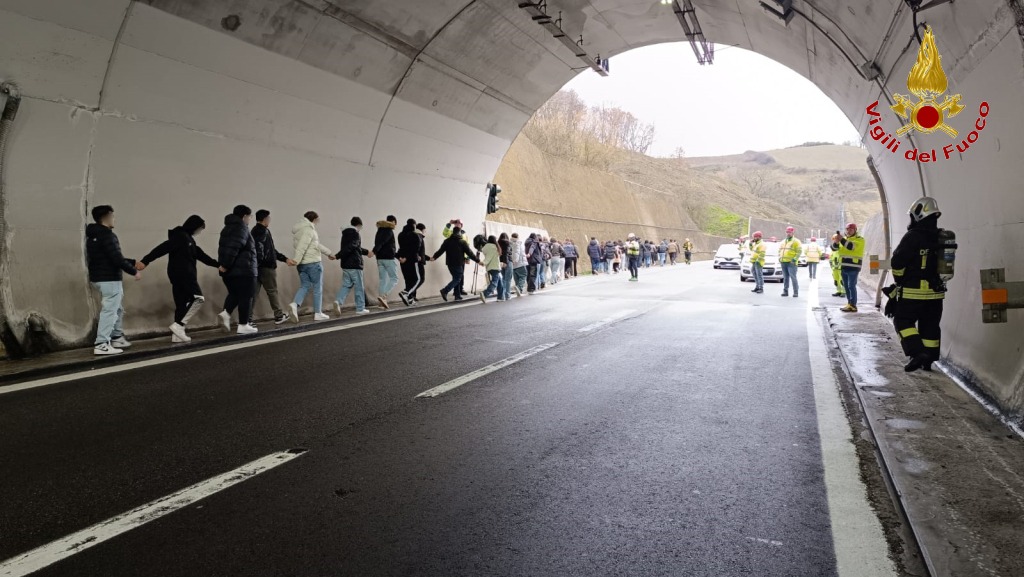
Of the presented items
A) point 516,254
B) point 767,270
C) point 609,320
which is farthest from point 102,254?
point 767,270

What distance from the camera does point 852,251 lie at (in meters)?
13.2

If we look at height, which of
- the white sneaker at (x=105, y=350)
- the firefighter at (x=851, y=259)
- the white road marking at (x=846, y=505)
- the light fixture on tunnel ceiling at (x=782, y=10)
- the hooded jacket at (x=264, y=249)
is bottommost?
the white road marking at (x=846, y=505)

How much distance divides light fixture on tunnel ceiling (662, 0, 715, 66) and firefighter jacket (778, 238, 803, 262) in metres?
4.83

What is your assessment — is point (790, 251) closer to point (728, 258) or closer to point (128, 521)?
point (128, 521)

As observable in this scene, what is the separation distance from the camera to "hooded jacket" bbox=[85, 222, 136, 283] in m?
7.55

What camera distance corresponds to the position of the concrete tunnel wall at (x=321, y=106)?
5711mm

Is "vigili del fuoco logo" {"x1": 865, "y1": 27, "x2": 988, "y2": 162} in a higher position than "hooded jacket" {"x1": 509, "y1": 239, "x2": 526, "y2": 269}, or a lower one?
higher

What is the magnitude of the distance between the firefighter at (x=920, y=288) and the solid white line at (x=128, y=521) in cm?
596

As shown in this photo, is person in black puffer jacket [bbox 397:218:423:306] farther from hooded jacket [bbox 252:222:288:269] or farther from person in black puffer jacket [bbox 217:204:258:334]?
person in black puffer jacket [bbox 217:204:258:334]

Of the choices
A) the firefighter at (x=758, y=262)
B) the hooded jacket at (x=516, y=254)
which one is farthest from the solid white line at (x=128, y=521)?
the firefighter at (x=758, y=262)

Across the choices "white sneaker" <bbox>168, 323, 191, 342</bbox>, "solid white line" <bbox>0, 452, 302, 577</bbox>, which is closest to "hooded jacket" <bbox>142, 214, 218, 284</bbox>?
"white sneaker" <bbox>168, 323, 191, 342</bbox>

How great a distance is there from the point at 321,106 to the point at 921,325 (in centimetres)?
938

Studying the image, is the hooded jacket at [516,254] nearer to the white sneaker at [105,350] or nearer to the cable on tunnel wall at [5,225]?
the white sneaker at [105,350]

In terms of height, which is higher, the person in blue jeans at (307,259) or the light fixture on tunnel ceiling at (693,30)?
the light fixture on tunnel ceiling at (693,30)
